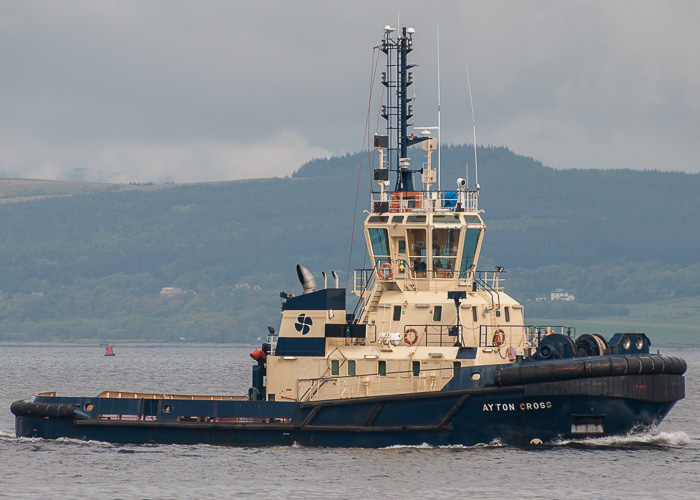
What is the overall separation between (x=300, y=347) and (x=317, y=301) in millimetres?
1235

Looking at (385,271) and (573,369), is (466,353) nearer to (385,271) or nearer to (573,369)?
(573,369)

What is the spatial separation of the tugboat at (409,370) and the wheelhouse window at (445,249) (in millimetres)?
56

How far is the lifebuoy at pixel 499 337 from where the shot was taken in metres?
30.0

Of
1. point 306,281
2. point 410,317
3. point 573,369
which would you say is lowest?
point 573,369

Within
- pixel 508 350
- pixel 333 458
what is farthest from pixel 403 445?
pixel 508 350

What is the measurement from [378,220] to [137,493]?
31.6 ft

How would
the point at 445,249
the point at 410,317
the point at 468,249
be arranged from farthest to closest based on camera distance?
the point at 468,249, the point at 445,249, the point at 410,317

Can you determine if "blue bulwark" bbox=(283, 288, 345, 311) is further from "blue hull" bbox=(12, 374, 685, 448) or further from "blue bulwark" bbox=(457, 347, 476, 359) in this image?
"blue bulwark" bbox=(457, 347, 476, 359)

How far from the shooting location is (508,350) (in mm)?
30031

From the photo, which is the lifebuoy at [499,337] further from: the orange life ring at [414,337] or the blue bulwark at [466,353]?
the orange life ring at [414,337]

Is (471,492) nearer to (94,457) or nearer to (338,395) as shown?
(338,395)

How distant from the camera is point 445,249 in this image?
3095cm

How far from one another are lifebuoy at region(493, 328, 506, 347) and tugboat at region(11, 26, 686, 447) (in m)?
0.03

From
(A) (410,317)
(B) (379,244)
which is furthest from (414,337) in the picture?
(B) (379,244)
